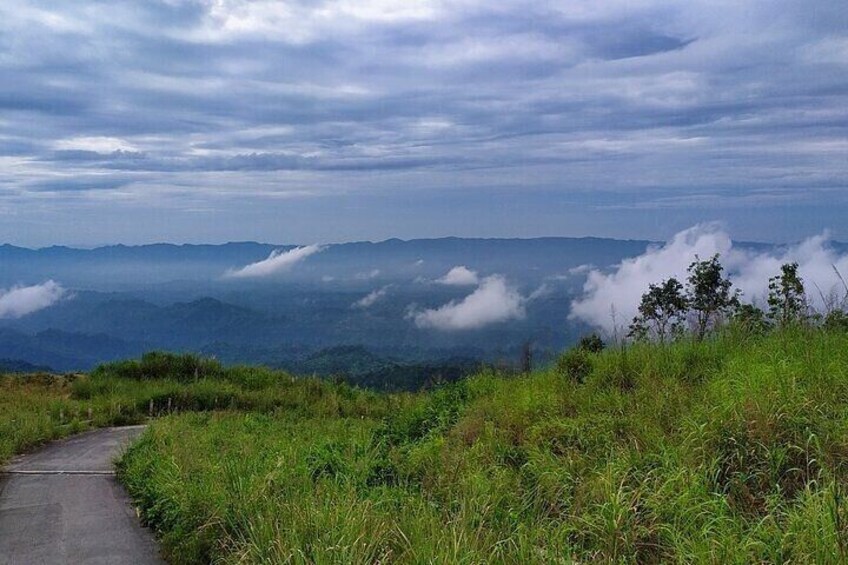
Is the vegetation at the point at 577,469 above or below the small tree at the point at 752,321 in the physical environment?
below

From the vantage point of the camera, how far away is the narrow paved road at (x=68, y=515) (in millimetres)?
7637

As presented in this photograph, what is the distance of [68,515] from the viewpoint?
30.1 ft

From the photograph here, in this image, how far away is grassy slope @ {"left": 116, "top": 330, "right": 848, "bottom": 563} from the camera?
528 cm

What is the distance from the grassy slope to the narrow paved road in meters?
0.39

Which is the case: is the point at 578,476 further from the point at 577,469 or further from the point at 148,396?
the point at 148,396

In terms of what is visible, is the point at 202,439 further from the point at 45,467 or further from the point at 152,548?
the point at 152,548

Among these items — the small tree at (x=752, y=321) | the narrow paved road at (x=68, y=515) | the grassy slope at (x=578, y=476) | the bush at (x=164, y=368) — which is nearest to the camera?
the grassy slope at (x=578, y=476)

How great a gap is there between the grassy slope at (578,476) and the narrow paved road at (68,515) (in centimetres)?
39

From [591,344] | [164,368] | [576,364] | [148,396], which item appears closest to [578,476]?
[576,364]

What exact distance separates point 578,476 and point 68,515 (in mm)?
6855

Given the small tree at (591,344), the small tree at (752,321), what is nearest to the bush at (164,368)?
the small tree at (591,344)

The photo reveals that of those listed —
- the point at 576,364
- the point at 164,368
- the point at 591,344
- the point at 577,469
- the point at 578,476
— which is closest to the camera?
the point at 578,476

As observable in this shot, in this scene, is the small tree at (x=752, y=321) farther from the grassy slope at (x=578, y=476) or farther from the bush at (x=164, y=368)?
the bush at (x=164, y=368)

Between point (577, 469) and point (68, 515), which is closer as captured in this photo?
point (577, 469)
